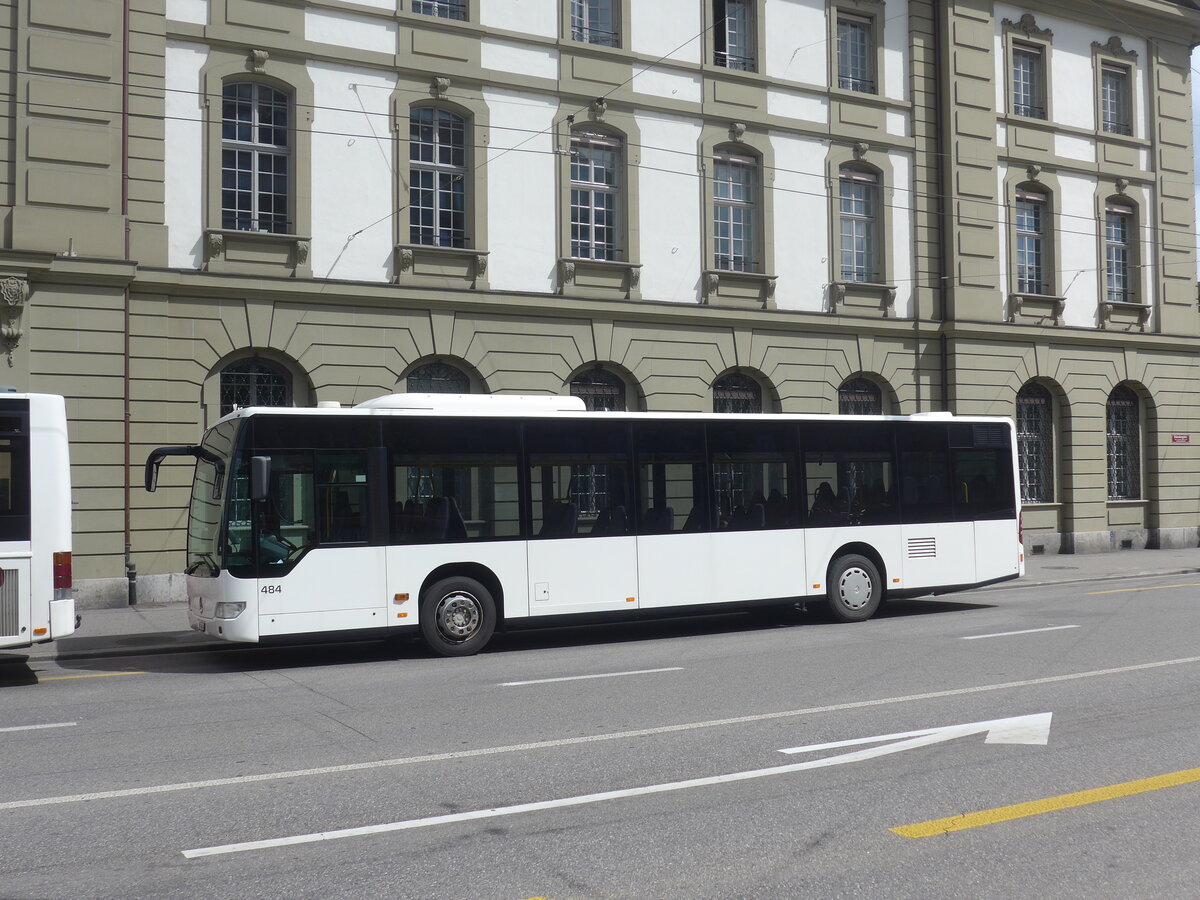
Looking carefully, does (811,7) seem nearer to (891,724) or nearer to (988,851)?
(891,724)

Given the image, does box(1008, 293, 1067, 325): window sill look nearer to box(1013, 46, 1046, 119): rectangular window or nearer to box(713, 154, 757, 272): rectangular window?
box(1013, 46, 1046, 119): rectangular window

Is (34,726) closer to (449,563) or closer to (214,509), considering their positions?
(214,509)

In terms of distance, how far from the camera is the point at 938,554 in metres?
16.6

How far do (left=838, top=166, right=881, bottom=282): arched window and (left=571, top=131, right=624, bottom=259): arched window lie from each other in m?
5.44

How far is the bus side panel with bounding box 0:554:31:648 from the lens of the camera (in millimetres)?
10969

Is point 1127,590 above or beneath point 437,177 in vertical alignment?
beneath

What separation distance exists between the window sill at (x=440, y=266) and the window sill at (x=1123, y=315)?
16.5 metres

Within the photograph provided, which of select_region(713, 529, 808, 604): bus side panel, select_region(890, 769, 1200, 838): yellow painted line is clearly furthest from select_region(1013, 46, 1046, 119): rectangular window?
select_region(890, 769, 1200, 838): yellow painted line

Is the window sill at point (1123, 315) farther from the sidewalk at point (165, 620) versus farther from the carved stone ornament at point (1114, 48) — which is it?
the sidewalk at point (165, 620)

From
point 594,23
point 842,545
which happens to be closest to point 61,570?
point 842,545

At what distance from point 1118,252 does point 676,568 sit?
20.7 m

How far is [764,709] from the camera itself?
898 cm

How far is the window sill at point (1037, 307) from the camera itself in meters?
27.4

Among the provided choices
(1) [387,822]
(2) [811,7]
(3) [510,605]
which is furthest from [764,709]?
(2) [811,7]
